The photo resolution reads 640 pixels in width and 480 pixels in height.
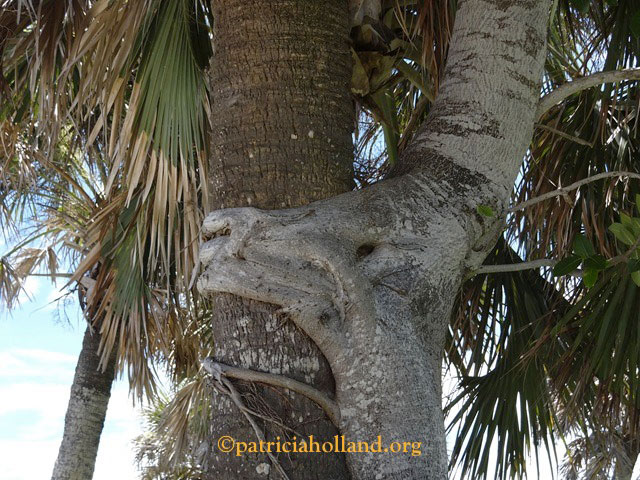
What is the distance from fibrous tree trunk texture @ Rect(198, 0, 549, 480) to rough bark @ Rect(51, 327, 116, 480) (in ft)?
15.2

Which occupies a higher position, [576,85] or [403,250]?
[576,85]

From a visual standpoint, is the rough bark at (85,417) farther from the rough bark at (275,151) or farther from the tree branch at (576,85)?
the tree branch at (576,85)

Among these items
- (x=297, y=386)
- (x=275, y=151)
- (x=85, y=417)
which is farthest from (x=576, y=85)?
(x=85, y=417)

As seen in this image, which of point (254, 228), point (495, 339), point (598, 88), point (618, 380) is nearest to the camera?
point (254, 228)

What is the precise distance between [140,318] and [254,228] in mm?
3616

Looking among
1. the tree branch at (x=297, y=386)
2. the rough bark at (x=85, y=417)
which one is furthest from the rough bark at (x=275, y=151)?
the rough bark at (x=85, y=417)

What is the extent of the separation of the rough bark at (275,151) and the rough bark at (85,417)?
4480 millimetres

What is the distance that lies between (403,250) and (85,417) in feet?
16.6

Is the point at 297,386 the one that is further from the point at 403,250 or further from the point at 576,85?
the point at 576,85

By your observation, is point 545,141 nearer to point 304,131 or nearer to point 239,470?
point 304,131

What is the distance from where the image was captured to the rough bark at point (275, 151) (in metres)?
1.93

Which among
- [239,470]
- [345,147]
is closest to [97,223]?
[345,147]

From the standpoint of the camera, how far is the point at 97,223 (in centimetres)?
530

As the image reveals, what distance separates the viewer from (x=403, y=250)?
82.3 inches
